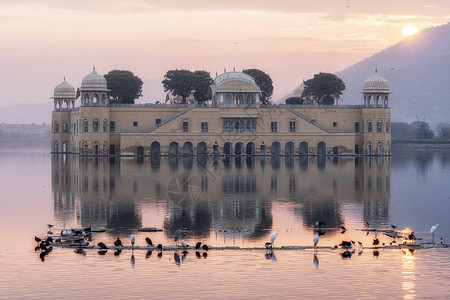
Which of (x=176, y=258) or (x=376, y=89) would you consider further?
(x=376, y=89)

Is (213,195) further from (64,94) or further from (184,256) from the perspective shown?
(64,94)

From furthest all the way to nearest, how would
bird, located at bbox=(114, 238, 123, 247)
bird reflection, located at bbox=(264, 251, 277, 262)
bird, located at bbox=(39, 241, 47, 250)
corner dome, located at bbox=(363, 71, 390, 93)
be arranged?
corner dome, located at bbox=(363, 71, 390, 93) < bird, located at bbox=(114, 238, 123, 247) < bird, located at bbox=(39, 241, 47, 250) < bird reflection, located at bbox=(264, 251, 277, 262)

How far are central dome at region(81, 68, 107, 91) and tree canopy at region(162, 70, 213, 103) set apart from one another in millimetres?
Result: 14735

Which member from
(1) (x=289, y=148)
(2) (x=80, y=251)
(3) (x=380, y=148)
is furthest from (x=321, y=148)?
(2) (x=80, y=251)

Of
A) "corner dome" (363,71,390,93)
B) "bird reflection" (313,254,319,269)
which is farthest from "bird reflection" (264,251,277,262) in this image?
"corner dome" (363,71,390,93)

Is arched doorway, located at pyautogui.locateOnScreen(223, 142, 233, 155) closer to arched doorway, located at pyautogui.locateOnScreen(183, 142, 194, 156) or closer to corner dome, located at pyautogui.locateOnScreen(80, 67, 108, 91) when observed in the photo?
arched doorway, located at pyautogui.locateOnScreen(183, 142, 194, 156)

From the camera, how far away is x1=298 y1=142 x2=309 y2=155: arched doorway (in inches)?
4496

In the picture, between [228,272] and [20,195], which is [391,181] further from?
[228,272]

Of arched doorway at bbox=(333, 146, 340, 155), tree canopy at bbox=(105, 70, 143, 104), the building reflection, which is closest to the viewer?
the building reflection

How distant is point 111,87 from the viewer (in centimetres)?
12225

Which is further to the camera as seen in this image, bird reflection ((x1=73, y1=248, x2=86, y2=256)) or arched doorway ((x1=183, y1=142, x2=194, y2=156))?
arched doorway ((x1=183, y1=142, x2=194, y2=156))

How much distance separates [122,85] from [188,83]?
9.72 metres

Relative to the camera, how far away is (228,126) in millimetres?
111062

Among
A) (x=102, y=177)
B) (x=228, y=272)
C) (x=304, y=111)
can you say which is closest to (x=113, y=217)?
(x=228, y=272)
